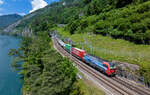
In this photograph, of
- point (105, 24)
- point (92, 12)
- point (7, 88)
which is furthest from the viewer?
point (92, 12)

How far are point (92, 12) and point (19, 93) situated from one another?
66.1 metres

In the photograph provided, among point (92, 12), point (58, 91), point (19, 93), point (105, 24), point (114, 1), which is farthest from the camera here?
point (92, 12)

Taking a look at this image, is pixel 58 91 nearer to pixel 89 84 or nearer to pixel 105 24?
pixel 89 84

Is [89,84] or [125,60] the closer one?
[89,84]

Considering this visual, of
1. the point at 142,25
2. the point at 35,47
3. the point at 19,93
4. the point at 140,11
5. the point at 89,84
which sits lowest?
the point at 19,93

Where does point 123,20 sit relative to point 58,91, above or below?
above

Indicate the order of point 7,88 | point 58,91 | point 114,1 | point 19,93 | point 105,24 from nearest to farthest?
1. point 58,91
2. point 19,93
3. point 7,88
4. point 105,24
5. point 114,1

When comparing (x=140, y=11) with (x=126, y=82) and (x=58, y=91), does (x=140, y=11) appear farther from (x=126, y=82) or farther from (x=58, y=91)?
(x=58, y=91)

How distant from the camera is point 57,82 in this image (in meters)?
17.2

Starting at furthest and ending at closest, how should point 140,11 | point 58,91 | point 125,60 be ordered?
point 140,11 < point 125,60 < point 58,91

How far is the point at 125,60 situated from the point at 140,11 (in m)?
28.4

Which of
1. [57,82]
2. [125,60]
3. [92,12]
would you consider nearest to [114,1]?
[92,12]

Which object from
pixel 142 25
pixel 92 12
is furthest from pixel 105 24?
pixel 92 12

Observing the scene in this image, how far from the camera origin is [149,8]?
135ft
